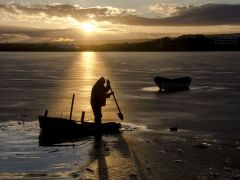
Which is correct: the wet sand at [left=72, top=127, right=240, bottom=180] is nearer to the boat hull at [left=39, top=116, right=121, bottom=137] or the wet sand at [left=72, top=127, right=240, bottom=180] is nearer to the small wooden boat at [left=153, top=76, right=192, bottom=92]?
the boat hull at [left=39, top=116, right=121, bottom=137]

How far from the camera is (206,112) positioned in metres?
25.5

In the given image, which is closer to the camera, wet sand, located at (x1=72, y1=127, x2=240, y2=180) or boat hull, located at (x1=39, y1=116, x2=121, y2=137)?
wet sand, located at (x1=72, y1=127, x2=240, y2=180)

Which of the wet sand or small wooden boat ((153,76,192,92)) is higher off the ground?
the wet sand

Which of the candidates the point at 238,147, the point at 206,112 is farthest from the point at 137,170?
the point at 206,112

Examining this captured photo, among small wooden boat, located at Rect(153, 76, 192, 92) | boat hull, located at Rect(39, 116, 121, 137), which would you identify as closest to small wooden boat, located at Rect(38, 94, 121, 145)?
boat hull, located at Rect(39, 116, 121, 137)

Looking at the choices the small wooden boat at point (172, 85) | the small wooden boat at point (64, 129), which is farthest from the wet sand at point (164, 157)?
the small wooden boat at point (172, 85)

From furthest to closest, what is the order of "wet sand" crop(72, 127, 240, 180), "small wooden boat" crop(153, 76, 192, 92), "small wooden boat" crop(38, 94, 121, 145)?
"small wooden boat" crop(153, 76, 192, 92)
"small wooden boat" crop(38, 94, 121, 145)
"wet sand" crop(72, 127, 240, 180)

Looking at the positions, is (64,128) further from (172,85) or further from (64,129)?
(172,85)

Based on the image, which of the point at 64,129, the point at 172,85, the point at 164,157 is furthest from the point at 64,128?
the point at 172,85

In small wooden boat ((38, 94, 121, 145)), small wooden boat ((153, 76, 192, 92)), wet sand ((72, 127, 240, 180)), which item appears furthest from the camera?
small wooden boat ((153, 76, 192, 92))

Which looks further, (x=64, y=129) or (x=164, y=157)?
(x=64, y=129)

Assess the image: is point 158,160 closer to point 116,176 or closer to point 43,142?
point 116,176

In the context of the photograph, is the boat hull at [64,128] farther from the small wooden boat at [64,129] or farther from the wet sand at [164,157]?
the wet sand at [164,157]

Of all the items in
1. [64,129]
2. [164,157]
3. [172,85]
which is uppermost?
[64,129]
